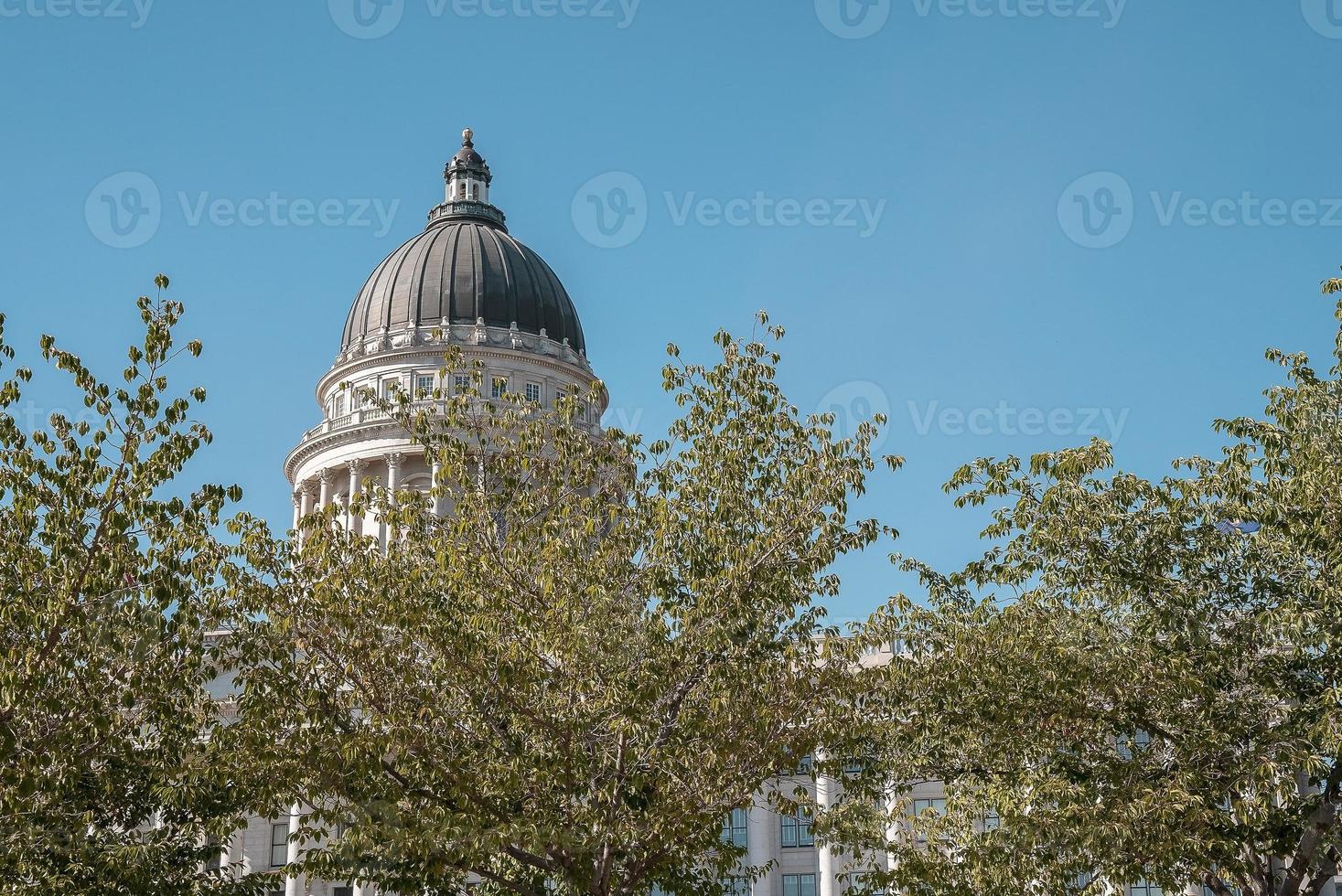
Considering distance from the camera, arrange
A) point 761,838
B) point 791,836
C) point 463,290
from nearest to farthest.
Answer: point 761,838 → point 791,836 → point 463,290

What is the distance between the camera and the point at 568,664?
81.0 feet

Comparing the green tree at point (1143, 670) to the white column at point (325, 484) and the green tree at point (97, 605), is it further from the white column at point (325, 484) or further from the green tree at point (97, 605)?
the white column at point (325, 484)

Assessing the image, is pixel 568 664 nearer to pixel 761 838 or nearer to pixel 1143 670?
pixel 1143 670

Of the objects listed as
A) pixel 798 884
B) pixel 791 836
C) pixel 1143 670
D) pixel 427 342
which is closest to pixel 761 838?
pixel 791 836

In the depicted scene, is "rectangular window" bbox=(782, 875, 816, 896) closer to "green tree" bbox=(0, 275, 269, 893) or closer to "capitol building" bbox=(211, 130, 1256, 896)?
"capitol building" bbox=(211, 130, 1256, 896)

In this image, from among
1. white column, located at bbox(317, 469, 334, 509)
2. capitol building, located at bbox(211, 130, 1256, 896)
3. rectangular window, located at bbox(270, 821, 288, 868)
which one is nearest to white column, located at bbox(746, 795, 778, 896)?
rectangular window, located at bbox(270, 821, 288, 868)

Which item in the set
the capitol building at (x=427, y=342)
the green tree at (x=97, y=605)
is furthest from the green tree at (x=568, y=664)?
the capitol building at (x=427, y=342)

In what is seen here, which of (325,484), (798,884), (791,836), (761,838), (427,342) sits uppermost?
(427,342)

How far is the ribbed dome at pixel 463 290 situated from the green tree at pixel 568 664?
62389 mm

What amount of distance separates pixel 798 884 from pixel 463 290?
38.7 metres

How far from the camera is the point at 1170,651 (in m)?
26.8

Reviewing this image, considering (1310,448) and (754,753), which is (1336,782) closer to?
(1310,448)

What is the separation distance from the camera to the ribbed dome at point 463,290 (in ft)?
293

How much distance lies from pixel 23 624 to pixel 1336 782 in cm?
2038
